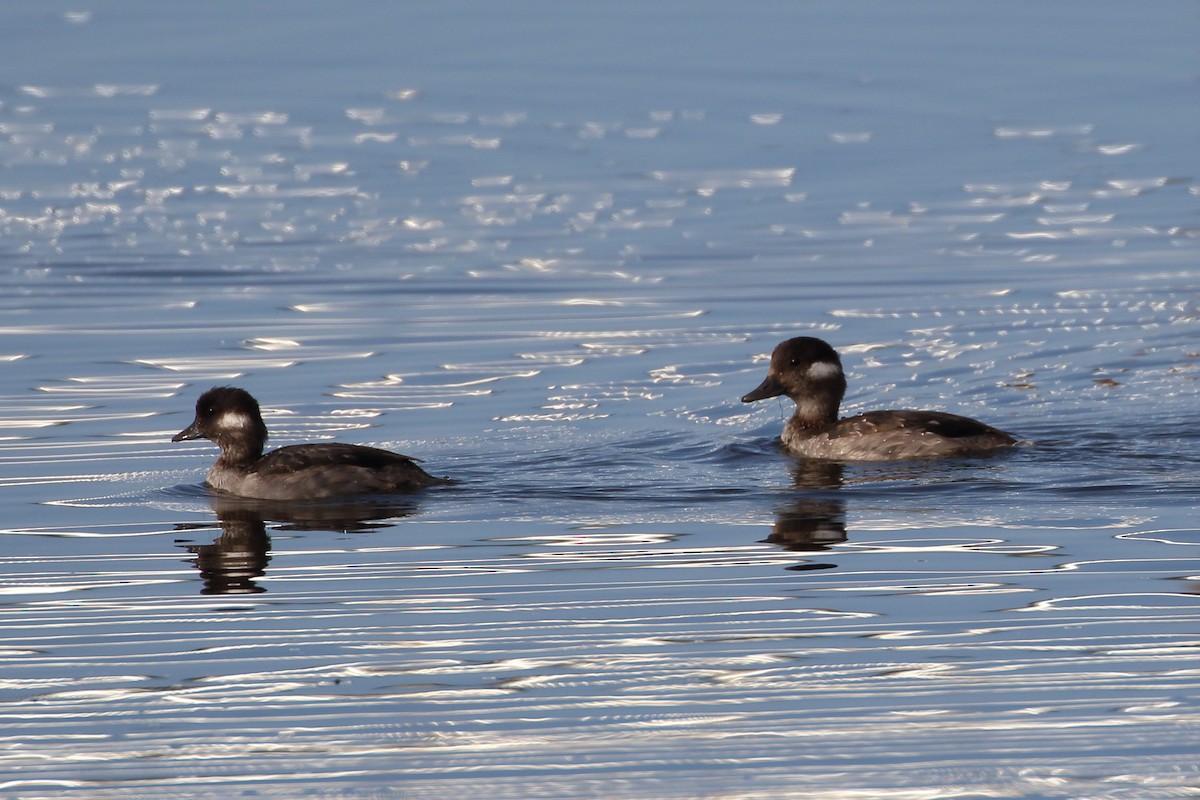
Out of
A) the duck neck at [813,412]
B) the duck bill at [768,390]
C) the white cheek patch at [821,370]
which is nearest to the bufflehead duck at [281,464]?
the duck bill at [768,390]

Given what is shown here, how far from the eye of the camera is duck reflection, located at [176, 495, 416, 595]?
33.6 feet

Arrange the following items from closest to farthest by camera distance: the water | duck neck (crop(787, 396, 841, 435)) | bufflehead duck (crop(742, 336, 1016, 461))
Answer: the water < bufflehead duck (crop(742, 336, 1016, 461)) < duck neck (crop(787, 396, 841, 435))

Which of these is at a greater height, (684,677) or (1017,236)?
(1017,236)

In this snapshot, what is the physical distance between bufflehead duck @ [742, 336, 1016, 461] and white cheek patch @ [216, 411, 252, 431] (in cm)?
350

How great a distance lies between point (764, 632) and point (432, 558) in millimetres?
2288

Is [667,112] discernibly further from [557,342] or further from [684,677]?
[684,677]

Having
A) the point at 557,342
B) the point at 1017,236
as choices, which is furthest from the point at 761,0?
the point at 557,342

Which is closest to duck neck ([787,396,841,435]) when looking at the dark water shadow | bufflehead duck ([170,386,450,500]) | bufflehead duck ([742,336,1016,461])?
bufflehead duck ([742,336,1016,461])

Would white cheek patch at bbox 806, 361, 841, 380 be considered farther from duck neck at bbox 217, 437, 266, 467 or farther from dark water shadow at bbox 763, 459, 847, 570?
duck neck at bbox 217, 437, 266, 467

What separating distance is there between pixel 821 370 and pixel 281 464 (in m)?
3.97

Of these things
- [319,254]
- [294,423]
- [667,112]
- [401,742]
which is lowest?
[401,742]

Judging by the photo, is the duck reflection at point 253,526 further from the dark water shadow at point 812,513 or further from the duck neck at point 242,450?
the dark water shadow at point 812,513

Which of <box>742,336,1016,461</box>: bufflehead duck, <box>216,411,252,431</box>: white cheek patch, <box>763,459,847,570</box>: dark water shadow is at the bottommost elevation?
<box>763,459,847,570</box>: dark water shadow

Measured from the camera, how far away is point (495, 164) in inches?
1048
